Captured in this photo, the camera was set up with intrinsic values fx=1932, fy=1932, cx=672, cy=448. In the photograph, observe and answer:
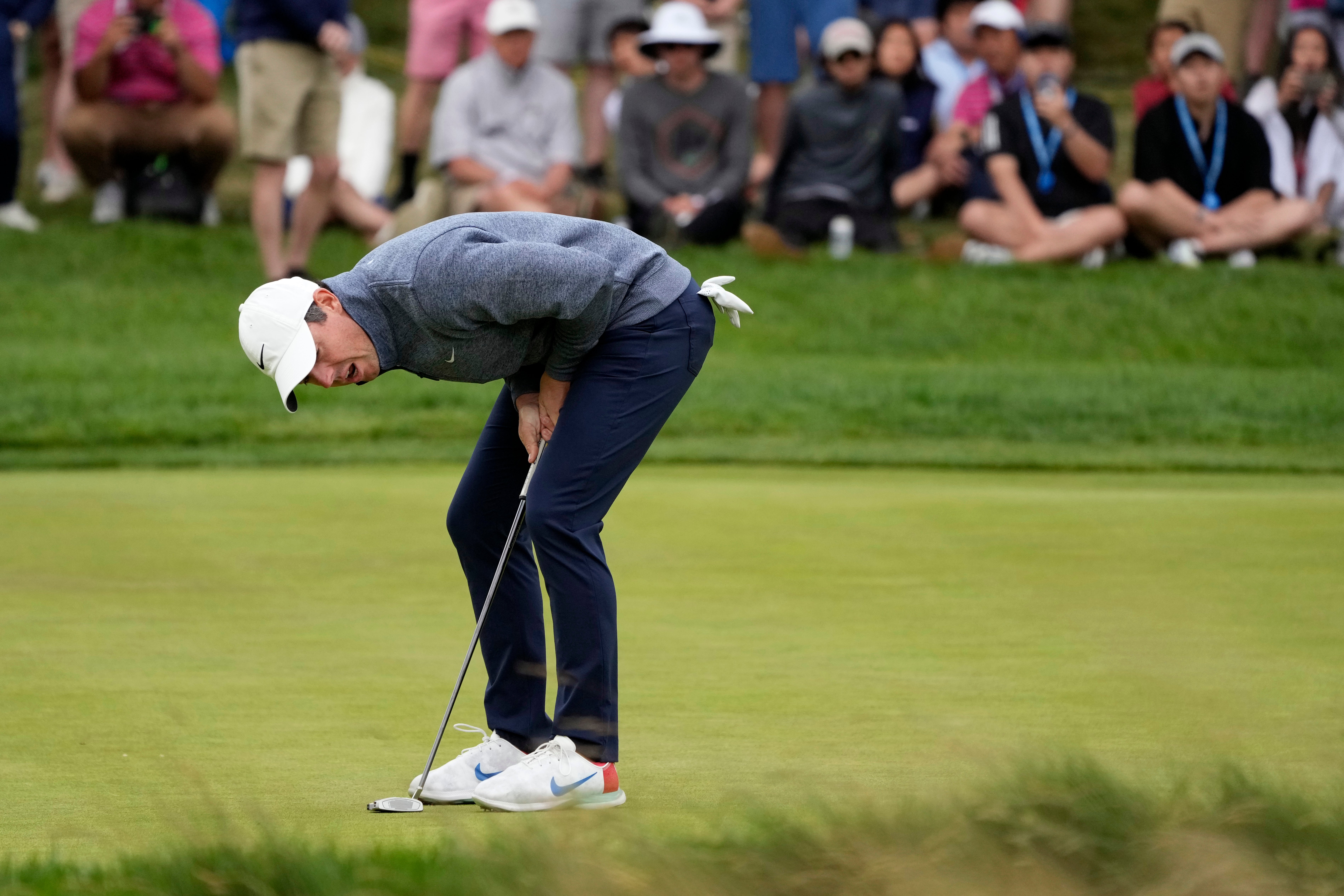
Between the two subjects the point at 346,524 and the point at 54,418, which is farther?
the point at 54,418

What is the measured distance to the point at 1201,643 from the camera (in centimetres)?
504

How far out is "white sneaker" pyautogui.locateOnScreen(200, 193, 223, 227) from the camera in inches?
533

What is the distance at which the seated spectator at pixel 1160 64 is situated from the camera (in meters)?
13.1

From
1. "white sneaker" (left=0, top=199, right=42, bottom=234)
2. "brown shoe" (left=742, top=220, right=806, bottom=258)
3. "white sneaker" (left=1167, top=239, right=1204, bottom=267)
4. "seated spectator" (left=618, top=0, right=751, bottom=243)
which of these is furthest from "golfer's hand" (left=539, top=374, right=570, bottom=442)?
"white sneaker" (left=0, top=199, right=42, bottom=234)

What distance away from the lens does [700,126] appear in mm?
12523

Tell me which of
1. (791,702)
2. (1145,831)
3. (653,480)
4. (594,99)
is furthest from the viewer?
(594,99)

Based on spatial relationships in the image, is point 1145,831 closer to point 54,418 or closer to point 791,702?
point 791,702

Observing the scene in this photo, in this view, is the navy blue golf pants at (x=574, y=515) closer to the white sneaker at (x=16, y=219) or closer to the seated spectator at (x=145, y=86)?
the seated spectator at (x=145, y=86)

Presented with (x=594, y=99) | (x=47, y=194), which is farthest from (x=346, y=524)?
(x=47, y=194)

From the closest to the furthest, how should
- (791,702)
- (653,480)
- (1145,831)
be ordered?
1. (1145,831)
2. (791,702)
3. (653,480)

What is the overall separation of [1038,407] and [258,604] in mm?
5071

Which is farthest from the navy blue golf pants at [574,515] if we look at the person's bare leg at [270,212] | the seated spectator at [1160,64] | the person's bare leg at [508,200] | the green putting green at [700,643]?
the seated spectator at [1160,64]

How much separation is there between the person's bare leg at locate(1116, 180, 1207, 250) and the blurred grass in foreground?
31.0 ft

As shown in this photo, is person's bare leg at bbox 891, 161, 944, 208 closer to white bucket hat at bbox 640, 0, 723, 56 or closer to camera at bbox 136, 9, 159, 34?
white bucket hat at bbox 640, 0, 723, 56
